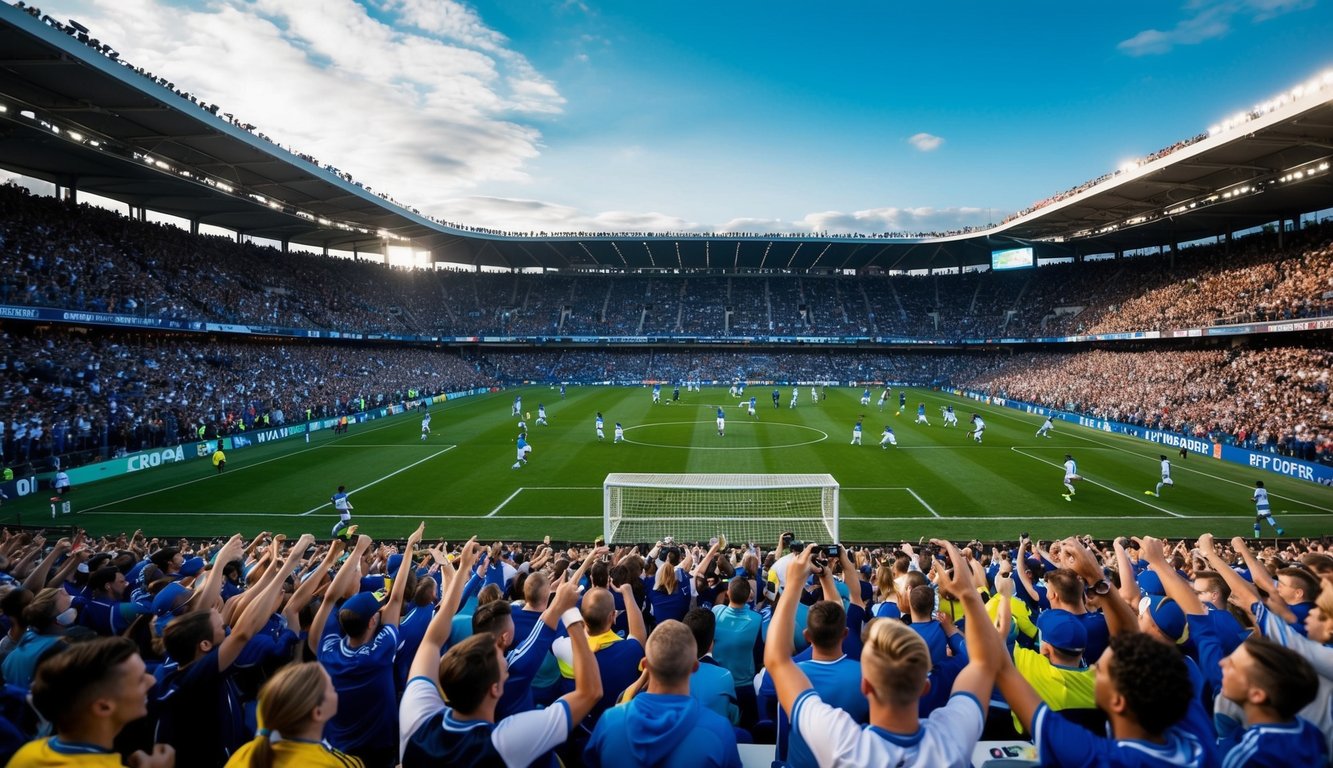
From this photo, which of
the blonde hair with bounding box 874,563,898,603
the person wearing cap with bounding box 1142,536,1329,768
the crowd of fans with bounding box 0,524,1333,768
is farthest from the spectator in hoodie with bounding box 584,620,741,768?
the blonde hair with bounding box 874,563,898,603

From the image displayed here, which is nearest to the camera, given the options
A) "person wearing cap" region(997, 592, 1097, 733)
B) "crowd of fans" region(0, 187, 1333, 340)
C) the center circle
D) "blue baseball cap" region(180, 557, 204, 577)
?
"person wearing cap" region(997, 592, 1097, 733)

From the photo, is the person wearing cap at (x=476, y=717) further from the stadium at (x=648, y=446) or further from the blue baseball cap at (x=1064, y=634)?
the blue baseball cap at (x=1064, y=634)

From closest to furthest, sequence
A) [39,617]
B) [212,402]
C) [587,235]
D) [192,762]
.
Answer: [192,762] → [39,617] → [212,402] → [587,235]

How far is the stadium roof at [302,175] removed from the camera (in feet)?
85.2

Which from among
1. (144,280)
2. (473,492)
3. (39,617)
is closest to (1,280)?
(144,280)

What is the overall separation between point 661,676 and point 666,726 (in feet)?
0.73

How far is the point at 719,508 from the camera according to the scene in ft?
69.8

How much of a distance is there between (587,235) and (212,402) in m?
40.7

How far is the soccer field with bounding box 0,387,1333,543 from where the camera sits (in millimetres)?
19906

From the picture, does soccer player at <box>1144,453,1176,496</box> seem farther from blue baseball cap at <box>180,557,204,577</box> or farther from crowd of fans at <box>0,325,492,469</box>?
crowd of fans at <box>0,325,492,469</box>

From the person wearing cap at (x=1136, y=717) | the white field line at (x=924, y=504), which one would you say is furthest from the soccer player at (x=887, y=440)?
the person wearing cap at (x=1136, y=717)

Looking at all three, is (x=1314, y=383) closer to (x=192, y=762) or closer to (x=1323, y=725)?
(x=1323, y=725)

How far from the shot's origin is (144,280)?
37.8 meters

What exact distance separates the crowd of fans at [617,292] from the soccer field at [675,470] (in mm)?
12479
